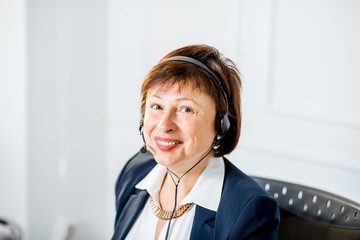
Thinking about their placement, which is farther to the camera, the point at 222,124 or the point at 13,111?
the point at 13,111

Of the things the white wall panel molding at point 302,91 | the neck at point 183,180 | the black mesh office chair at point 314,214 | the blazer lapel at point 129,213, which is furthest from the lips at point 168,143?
the white wall panel molding at point 302,91

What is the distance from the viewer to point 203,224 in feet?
4.46

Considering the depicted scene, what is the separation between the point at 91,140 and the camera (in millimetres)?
3121

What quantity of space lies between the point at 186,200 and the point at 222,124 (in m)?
0.24

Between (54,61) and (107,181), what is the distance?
0.78 meters

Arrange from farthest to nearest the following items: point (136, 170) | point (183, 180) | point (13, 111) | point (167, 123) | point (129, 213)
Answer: point (13, 111)
point (136, 170)
point (129, 213)
point (183, 180)
point (167, 123)

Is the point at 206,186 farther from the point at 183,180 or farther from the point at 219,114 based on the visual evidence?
the point at 219,114

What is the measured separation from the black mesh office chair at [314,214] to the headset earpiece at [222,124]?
13.9 inches

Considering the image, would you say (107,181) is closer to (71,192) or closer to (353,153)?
(71,192)

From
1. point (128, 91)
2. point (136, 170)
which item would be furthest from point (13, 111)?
point (136, 170)

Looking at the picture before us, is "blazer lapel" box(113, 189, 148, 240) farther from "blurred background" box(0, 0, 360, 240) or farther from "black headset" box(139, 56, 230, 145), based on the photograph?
"blurred background" box(0, 0, 360, 240)

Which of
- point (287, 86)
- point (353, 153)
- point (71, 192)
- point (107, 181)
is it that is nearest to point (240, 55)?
point (287, 86)

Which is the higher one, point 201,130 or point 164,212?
point 201,130

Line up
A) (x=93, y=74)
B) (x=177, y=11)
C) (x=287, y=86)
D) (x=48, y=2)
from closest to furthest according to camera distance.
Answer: (x=287, y=86)
(x=177, y=11)
(x=48, y=2)
(x=93, y=74)
